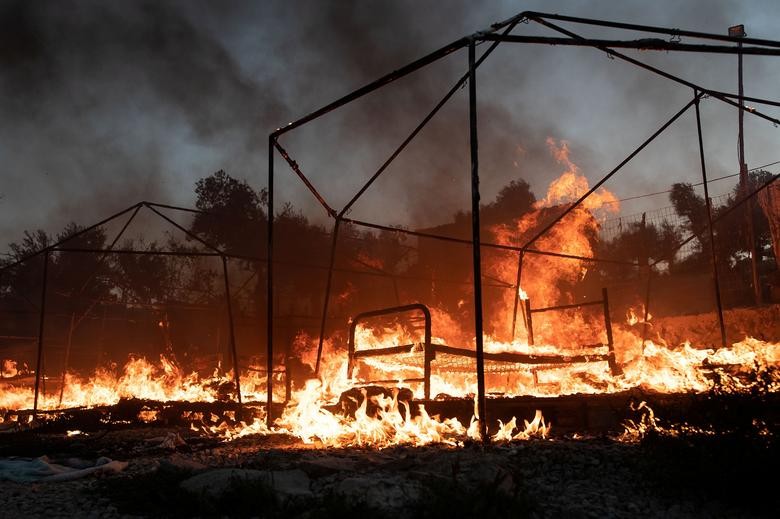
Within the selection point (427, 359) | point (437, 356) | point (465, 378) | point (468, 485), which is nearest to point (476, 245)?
point (427, 359)

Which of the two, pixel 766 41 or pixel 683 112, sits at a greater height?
pixel 683 112

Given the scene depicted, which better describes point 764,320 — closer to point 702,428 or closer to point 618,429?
point 618,429

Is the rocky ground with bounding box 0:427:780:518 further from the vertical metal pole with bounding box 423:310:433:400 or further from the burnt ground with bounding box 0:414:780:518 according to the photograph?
the vertical metal pole with bounding box 423:310:433:400

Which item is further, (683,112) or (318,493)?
(683,112)

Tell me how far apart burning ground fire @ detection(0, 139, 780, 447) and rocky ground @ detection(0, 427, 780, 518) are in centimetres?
124

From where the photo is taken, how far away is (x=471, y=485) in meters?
4.28

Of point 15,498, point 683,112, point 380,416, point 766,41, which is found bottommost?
Answer: point 15,498

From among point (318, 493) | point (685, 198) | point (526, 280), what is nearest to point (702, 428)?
point (318, 493)

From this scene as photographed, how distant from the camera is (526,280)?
21844mm

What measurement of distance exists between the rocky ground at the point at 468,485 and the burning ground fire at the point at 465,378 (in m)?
1.24

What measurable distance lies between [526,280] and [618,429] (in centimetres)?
1535

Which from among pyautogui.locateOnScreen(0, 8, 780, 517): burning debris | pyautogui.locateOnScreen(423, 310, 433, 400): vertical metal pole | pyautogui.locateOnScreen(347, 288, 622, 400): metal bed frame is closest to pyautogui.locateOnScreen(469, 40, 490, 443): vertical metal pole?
pyautogui.locateOnScreen(0, 8, 780, 517): burning debris

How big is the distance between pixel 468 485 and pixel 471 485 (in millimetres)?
24

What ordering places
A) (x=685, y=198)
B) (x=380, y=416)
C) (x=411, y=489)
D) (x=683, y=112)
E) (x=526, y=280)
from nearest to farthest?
(x=411, y=489) → (x=380, y=416) → (x=683, y=112) → (x=526, y=280) → (x=685, y=198)
